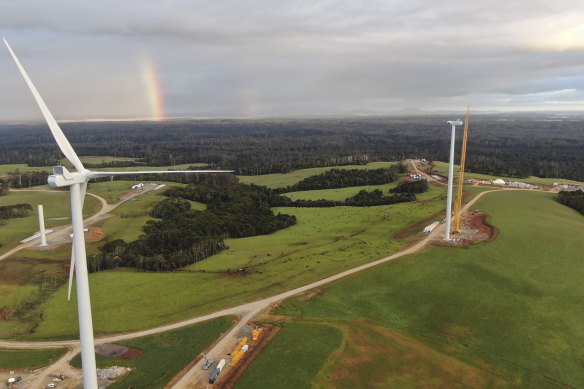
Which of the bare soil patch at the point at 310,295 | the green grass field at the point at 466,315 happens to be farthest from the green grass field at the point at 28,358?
the bare soil patch at the point at 310,295

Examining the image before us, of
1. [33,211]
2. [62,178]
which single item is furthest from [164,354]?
[33,211]

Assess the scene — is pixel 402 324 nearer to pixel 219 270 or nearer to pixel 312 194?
pixel 219 270

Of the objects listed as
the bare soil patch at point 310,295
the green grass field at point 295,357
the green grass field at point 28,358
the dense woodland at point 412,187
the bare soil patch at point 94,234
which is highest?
the dense woodland at point 412,187

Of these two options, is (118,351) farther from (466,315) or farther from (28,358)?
(466,315)

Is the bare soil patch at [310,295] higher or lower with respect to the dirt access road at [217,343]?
higher

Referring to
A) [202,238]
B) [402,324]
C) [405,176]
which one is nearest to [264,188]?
[405,176]

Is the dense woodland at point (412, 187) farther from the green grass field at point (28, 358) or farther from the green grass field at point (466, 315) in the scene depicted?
the green grass field at point (28, 358)
